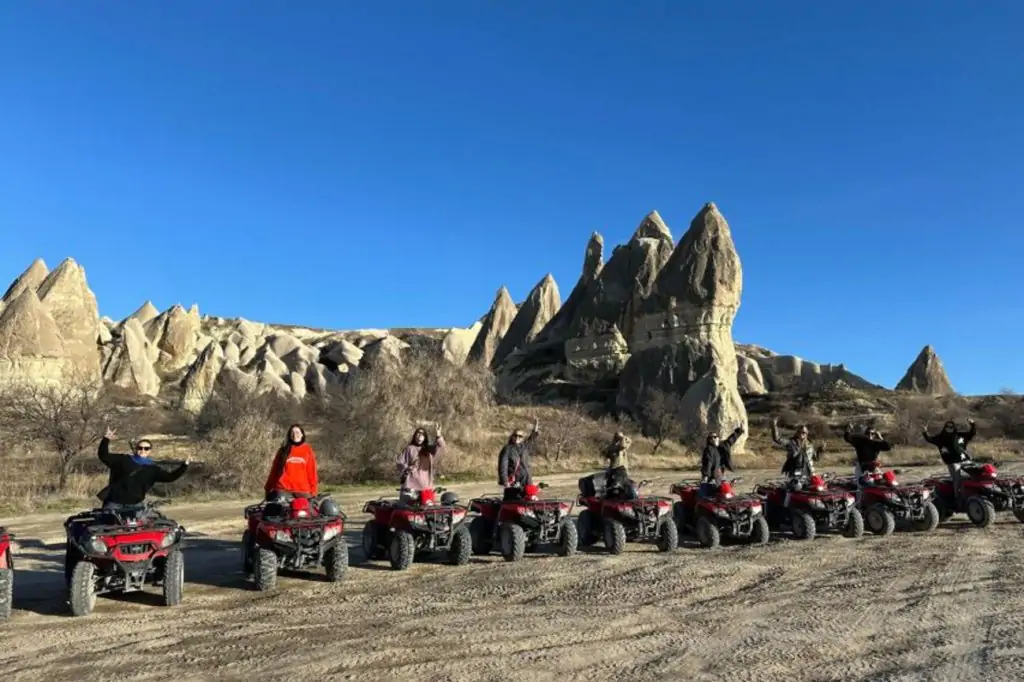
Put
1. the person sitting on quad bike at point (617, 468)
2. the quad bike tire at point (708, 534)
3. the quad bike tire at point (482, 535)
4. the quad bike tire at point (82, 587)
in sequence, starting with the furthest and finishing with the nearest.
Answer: the quad bike tire at point (708, 534)
the person sitting on quad bike at point (617, 468)
the quad bike tire at point (482, 535)
the quad bike tire at point (82, 587)

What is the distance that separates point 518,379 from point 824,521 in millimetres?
49579

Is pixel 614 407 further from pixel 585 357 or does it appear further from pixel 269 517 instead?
pixel 269 517

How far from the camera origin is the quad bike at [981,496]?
11703 mm

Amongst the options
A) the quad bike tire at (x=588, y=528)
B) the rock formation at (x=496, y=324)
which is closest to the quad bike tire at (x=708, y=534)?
the quad bike tire at (x=588, y=528)

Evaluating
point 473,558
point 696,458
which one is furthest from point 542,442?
point 473,558

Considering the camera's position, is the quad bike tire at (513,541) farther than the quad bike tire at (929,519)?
No

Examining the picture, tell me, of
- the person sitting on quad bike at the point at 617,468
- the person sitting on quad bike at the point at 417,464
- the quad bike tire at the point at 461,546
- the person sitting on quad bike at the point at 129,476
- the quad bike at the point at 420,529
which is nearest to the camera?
the person sitting on quad bike at the point at 129,476

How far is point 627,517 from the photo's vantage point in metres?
9.65

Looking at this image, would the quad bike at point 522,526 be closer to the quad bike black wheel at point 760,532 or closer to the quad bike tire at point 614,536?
the quad bike tire at point 614,536

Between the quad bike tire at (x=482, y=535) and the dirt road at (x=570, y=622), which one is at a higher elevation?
the quad bike tire at (x=482, y=535)

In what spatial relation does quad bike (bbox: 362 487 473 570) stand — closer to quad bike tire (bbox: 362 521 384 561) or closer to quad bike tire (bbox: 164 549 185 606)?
quad bike tire (bbox: 362 521 384 561)

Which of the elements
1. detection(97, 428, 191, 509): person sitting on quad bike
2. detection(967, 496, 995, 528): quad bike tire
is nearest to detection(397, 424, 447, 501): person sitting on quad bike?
detection(97, 428, 191, 509): person sitting on quad bike

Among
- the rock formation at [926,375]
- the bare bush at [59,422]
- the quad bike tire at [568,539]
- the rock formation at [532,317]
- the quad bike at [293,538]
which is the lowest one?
the quad bike tire at [568,539]

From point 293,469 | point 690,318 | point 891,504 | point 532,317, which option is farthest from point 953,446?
point 532,317
